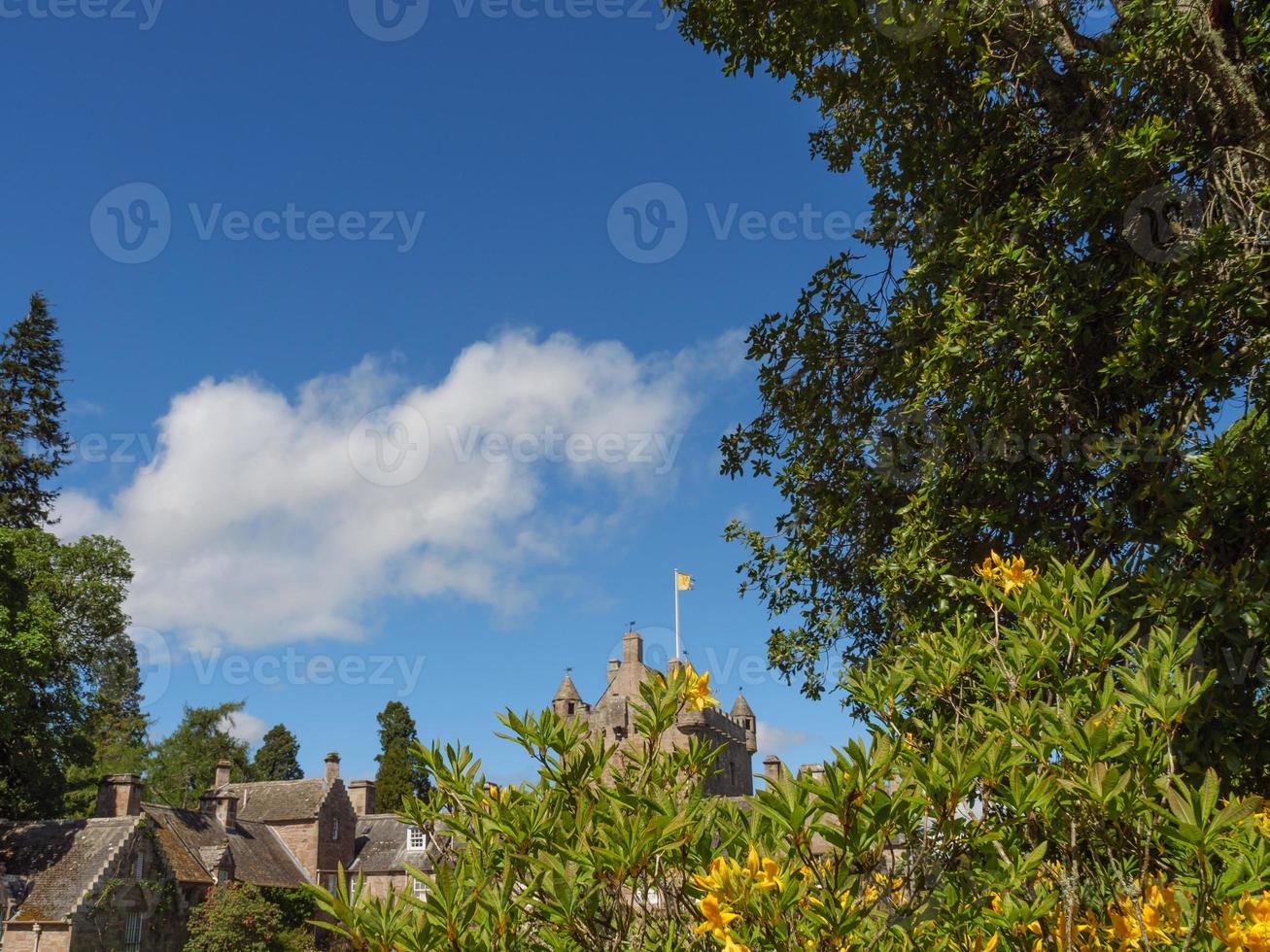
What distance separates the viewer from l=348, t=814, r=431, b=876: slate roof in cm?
4575

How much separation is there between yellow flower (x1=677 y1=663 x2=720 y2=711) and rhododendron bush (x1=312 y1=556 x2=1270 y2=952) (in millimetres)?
50

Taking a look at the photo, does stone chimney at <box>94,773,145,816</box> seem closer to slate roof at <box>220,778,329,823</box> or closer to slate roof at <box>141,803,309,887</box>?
A: slate roof at <box>141,803,309,887</box>

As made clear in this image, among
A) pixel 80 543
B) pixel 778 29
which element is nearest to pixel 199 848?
pixel 80 543

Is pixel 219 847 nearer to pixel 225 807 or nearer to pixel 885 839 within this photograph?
pixel 225 807

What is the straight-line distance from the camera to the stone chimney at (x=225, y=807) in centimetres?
3953

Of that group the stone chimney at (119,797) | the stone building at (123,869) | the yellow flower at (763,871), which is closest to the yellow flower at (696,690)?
the yellow flower at (763,871)

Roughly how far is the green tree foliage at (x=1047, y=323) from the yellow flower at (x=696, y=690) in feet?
10.4

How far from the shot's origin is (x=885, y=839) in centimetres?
286

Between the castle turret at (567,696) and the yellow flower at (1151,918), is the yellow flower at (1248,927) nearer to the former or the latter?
the yellow flower at (1151,918)

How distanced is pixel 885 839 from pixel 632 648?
47.4m

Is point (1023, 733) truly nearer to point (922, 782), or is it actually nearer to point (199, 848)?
point (922, 782)

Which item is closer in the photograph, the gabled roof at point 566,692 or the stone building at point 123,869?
the stone building at point 123,869

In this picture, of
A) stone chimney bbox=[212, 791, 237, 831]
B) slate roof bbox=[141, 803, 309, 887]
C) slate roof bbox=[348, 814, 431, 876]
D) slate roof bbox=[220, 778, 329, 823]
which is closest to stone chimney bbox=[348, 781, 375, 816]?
slate roof bbox=[348, 814, 431, 876]

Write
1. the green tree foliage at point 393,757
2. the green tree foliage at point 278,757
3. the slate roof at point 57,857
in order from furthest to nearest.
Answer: the green tree foliage at point 278,757
the green tree foliage at point 393,757
the slate roof at point 57,857
